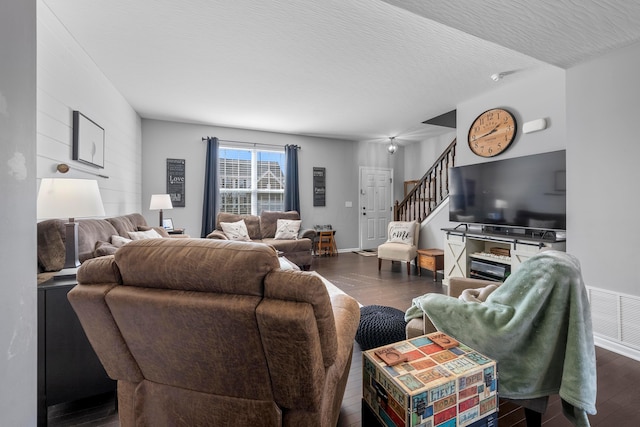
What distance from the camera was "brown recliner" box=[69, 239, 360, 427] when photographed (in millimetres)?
836

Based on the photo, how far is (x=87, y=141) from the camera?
2777mm

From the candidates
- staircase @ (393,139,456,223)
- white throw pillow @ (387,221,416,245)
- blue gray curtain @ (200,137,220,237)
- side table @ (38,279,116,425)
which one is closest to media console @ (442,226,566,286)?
white throw pillow @ (387,221,416,245)

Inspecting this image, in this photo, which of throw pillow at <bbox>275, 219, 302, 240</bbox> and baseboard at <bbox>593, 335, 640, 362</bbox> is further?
throw pillow at <bbox>275, 219, 302, 240</bbox>

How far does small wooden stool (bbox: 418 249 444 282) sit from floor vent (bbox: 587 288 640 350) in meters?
1.87

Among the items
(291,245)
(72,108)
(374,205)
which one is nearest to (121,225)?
(72,108)

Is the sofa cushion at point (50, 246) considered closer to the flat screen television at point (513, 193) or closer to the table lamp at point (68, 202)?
the table lamp at point (68, 202)

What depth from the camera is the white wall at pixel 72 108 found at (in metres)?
2.11

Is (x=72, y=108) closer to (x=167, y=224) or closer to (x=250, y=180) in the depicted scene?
(x=167, y=224)

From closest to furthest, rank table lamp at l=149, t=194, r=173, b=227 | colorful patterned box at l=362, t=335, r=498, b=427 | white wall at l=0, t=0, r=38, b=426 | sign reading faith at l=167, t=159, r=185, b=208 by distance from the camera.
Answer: white wall at l=0, t=0, r=38, b=426 < colorful patterned box at l=362, t=335, r=498, b=427 < table lamp at l=149, t=194, r=173, b=227 < sign reading faith at l=167, t=159, r=185, b=208

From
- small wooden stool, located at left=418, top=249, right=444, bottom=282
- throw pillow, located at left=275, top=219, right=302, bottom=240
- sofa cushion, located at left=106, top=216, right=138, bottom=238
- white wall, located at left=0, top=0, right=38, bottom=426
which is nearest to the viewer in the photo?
white wall, located at left=0, top=0, right=38, bottom=426

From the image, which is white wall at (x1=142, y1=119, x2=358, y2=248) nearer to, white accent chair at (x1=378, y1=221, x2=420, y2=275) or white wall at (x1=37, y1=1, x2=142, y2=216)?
white wall at (x1=37, y1=1, x2=142, y2=216)

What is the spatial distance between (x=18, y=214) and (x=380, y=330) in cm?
193

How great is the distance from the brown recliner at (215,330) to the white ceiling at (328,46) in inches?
73.3

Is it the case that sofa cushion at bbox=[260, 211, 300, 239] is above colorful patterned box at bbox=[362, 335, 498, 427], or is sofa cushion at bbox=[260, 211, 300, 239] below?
above
